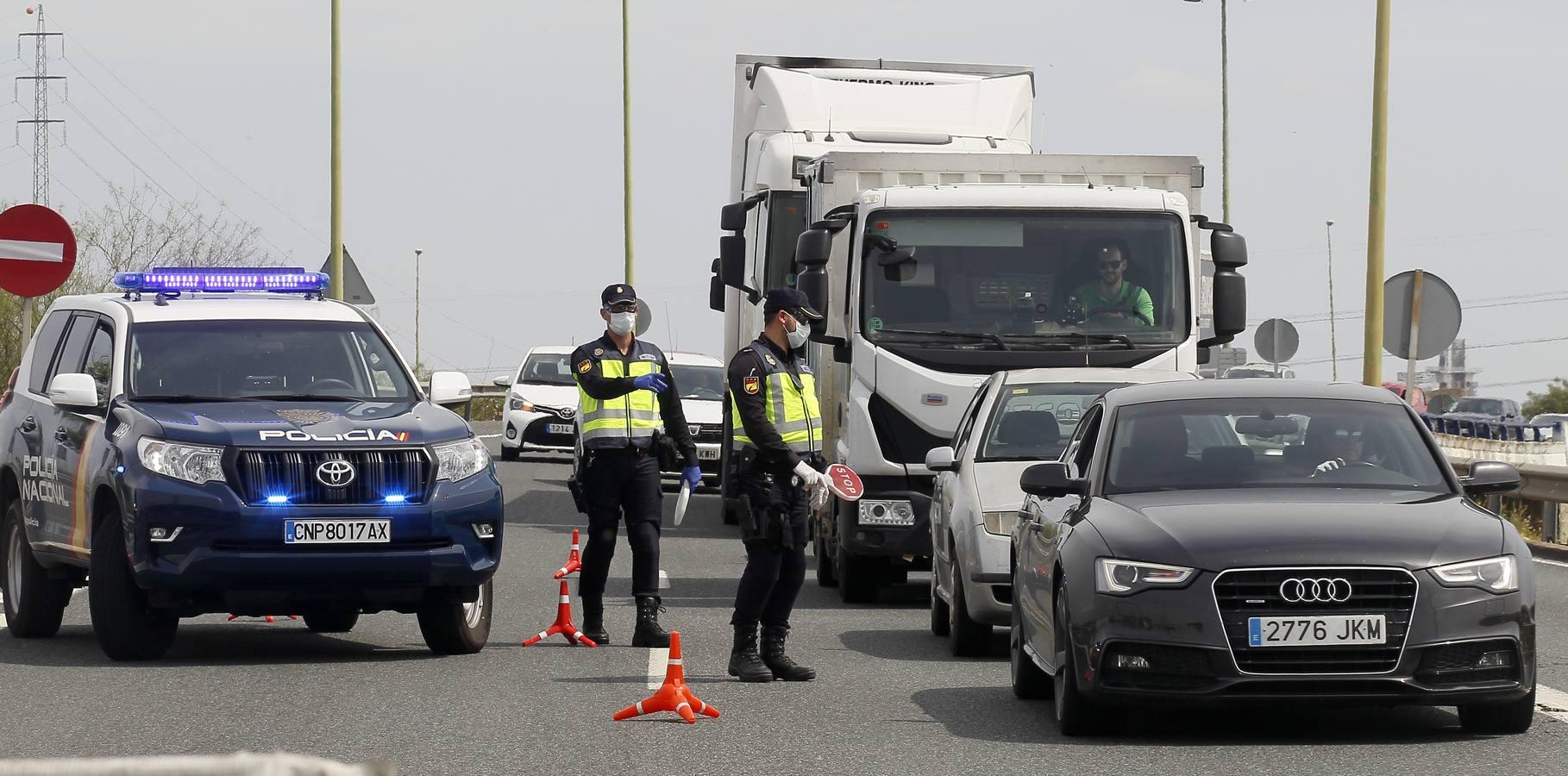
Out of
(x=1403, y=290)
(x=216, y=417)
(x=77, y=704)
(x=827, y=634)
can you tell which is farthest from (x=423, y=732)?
(x=1403, y=290)

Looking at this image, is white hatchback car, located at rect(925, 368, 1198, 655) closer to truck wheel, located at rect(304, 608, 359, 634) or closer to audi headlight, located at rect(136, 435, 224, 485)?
truck wheel, located at rect(304, 608, 359, 634)

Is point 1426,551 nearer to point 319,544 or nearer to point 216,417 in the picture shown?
point 319,544

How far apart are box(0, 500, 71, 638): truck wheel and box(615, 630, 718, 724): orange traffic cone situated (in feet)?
15.3

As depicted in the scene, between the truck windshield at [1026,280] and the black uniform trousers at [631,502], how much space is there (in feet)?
11.4

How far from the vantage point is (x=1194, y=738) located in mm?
9062

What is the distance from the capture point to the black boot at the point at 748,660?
10953mm

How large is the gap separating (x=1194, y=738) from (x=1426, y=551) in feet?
3.73

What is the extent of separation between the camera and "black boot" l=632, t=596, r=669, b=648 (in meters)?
12.5

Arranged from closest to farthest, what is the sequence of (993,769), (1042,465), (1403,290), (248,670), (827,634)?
(993,769) → (1042,465) → (248,670) → (827,634) → (1403,290)

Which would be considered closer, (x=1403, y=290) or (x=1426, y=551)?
(x=1426, y=551)

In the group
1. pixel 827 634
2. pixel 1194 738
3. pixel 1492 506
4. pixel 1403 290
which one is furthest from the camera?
pixel 1492 506

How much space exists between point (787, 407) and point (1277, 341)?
21664 mm

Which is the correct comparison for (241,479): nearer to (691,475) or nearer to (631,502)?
(631,502)

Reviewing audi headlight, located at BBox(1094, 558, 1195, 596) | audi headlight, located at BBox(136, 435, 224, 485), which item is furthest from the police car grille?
audi headlight, located at BBox(1094, 558, 1195, 596)
